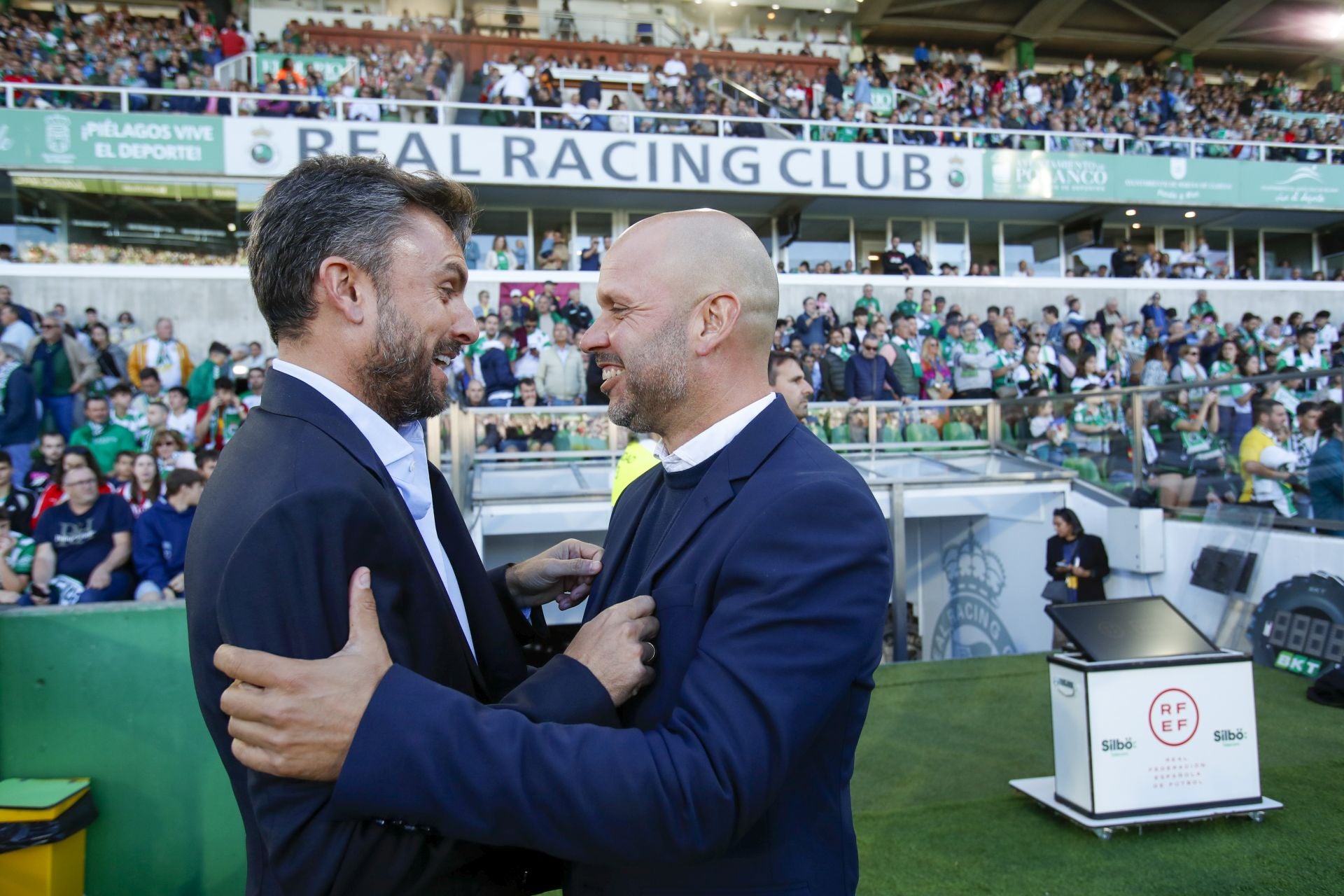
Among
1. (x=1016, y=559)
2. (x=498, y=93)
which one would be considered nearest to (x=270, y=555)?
(x=1016, y=559)

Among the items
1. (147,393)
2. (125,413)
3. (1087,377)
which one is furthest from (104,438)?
(1087,377)

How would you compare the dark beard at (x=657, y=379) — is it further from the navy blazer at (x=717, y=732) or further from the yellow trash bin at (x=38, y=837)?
the yellow trash bin at (x=38, y=837)

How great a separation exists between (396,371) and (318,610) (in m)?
0.45

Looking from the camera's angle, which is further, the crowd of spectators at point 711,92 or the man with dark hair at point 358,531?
the crowd of spectators at point 711,92

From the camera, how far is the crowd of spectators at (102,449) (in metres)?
5.36

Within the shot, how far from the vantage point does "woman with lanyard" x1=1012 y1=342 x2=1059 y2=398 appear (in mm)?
12352

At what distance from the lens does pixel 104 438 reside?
8.12m

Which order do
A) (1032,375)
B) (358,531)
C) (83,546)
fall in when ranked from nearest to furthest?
(358,531) → (83,546) → (1032,375)

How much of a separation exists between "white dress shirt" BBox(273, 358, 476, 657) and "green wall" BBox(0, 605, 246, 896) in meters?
2.22

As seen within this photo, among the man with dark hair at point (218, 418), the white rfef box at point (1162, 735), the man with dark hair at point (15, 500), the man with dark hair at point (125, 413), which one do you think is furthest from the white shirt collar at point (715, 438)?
the man with dark hair at point (125, 413)

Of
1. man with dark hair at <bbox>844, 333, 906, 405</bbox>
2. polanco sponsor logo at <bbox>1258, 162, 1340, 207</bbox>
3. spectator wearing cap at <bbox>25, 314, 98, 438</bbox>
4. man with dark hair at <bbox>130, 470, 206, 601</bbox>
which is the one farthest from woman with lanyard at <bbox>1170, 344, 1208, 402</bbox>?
spectator wearing cap at <bbox>25, 314, 98, 438</bbox>

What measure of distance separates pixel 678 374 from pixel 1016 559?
9457 mm

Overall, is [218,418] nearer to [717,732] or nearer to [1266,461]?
[717,732]

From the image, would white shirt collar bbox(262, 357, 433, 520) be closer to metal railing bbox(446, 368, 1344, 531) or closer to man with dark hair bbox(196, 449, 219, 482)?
metal railing bbox(446, 368, 1344, 531)
